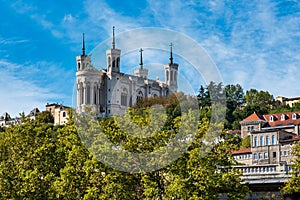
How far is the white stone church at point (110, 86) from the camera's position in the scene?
13927cm

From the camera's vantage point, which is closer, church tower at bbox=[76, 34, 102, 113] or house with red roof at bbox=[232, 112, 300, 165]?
house with red roof at bbox=[232, 112, 300, 165]

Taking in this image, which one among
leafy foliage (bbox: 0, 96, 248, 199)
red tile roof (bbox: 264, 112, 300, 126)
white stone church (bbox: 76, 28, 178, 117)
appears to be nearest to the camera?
leafy foliage (bbox: 0, 96, 248, 199)

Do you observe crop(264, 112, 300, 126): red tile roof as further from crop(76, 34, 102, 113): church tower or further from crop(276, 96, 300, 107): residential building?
crop(76, 34, 102, 113): church tower

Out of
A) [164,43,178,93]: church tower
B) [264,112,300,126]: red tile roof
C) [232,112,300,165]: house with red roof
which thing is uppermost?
[164,43,178,93]: church tower

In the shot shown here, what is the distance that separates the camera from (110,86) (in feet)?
495

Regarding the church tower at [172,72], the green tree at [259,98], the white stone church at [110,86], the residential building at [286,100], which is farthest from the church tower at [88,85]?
the church tower at [172,72]

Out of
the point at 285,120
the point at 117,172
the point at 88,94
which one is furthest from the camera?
the point at 88,94

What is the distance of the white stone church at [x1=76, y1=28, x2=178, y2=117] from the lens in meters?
139

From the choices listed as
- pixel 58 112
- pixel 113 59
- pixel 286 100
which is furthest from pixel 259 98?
pixel 58 112

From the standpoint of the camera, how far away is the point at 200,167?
26.5 metres

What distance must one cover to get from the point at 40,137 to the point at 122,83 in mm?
103897

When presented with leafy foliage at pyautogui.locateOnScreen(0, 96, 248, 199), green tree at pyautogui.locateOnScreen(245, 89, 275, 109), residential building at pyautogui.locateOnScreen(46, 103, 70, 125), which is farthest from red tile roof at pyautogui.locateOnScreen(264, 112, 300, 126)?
residential building at pyautogui.locateOnScreen(46, 103, 70, 125)

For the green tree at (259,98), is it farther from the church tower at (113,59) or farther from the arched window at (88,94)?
the arched window at (88,94)

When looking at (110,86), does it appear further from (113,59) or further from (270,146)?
(270,146)
